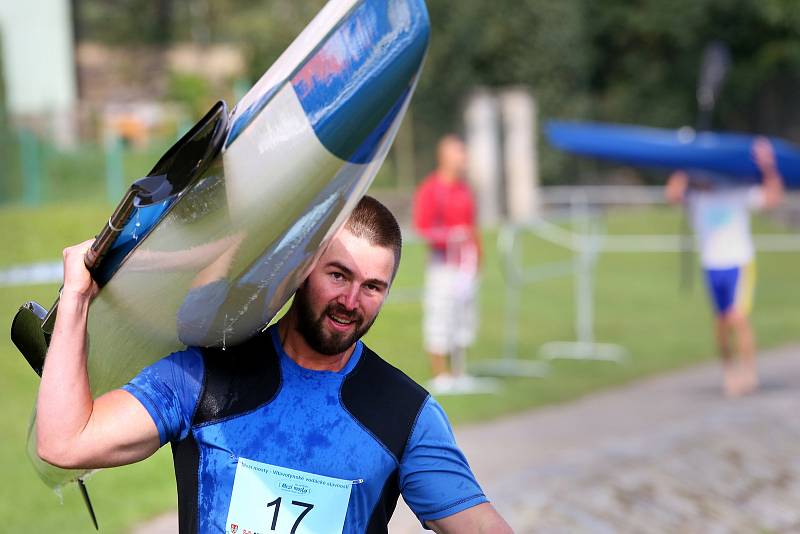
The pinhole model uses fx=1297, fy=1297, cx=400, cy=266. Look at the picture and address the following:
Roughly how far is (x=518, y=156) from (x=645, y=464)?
2199 centimetres

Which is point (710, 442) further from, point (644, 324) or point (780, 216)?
point (780, 216)

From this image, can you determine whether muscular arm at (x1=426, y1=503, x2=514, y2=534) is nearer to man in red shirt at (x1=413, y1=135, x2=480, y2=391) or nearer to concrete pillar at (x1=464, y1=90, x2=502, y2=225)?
man in red shirt at (x1=413, y1=135, x2=480, y2=391)

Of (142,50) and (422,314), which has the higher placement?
(142,50)

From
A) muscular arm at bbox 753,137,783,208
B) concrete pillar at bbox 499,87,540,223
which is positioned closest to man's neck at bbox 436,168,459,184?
muscular arm at bbox 753,137,783,208

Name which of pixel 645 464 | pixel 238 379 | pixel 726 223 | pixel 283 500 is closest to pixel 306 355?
pixel 238 379

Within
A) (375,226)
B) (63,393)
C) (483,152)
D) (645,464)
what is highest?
(375,226)

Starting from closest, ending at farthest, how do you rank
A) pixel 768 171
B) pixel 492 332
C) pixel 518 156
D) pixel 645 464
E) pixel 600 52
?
pixel 645 464
pixel 768 171
pixel 492 332
pixel 518 156
pixel 600 52

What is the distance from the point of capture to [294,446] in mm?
2816

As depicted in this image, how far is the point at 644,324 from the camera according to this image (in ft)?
51.2

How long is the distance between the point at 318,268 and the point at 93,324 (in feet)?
1.72

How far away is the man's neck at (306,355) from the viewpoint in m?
2.87

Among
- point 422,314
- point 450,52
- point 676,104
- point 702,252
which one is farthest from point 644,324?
point 676,104

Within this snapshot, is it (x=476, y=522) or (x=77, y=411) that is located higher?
(x=77, y=411)

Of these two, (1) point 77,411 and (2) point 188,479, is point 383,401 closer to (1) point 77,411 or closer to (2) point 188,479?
(2) point 188,479
